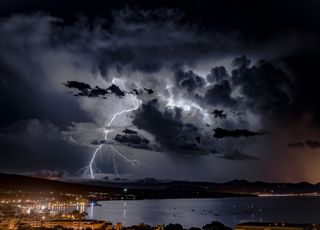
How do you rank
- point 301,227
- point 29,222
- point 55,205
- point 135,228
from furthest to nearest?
point 55,205
point 29,222
point 135,228
point 301,227

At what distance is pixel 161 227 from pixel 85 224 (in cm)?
1278

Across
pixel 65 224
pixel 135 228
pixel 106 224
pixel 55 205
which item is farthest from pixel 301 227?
pixel 55 205

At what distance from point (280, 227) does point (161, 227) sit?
17178mm

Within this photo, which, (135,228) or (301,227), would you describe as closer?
(301,227)

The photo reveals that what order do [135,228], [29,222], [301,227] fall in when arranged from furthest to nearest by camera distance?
[29,222] → [135,228] → [301,227]

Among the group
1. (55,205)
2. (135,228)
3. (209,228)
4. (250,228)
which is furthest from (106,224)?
(55,205)

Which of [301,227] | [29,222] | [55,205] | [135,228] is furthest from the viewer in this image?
[55,205]

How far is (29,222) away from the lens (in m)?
63.9

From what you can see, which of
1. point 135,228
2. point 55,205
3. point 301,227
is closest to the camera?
point 301,227

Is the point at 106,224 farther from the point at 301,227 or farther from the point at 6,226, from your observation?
the point at 301,227

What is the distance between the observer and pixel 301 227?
168 feet

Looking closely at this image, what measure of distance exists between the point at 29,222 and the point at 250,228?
34.0 meters

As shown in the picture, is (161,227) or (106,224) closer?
(161,227)

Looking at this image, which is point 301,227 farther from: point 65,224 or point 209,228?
point 65,224
